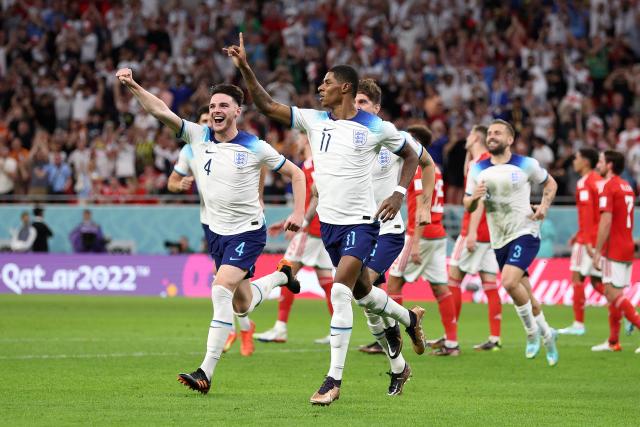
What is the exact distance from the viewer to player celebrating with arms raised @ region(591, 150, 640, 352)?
15.8m

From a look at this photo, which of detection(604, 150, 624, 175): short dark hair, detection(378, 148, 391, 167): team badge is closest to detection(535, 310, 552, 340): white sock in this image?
detection(378, 148, 391, 167): team badge

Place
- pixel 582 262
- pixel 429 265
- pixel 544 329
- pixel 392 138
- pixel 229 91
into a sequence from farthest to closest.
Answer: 1. pixel 582 262
2. pixel 429 265
3. pixel 544 329
4. pixel 229 91
5. pixel 392 138

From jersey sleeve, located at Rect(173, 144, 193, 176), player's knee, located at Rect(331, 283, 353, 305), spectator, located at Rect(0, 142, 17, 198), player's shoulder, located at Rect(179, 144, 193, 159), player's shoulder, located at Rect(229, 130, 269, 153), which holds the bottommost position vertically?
spectator, located at Rect(0, 142, 17, 198)

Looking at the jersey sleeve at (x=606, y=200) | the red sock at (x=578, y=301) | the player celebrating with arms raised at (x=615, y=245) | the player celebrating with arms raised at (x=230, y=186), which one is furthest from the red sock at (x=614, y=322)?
the player celebrating with arms raised at (x=230, y=186)

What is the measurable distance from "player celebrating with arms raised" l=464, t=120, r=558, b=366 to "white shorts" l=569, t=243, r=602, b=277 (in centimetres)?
332

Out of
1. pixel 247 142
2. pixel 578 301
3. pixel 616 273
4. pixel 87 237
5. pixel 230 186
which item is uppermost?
pixel 247 142

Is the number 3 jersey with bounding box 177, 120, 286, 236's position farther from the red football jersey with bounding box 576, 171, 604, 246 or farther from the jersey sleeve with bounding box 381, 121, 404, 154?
the red football jersey with bounding box 576, 171, 604, 246

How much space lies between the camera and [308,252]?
1670cm

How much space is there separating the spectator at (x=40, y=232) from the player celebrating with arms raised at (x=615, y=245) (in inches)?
577

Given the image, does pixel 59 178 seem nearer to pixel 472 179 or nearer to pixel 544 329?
pixel 472 179

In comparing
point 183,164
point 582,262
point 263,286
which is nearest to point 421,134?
point 263,286

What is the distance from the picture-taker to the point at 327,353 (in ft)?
Answer: 48.7

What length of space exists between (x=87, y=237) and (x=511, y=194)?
14.6 m

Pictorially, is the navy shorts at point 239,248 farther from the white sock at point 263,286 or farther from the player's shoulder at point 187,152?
the player's shoulder at point 187,152
